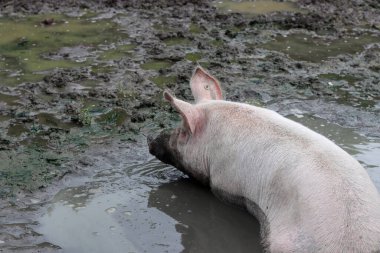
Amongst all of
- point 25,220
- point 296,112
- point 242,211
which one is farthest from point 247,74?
point 25,220

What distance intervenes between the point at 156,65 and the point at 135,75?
52 cm

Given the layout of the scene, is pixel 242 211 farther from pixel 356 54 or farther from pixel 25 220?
pixel 356 54

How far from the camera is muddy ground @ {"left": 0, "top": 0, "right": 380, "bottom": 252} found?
600cm

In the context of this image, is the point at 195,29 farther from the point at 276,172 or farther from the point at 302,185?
the point at 302,185

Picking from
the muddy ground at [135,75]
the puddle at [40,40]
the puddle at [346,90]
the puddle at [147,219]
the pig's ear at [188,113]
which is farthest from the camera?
the puddle at [40,40]

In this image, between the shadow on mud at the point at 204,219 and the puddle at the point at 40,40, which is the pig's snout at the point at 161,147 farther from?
the puddle at the point at 40,40

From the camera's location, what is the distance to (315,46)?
9.63m

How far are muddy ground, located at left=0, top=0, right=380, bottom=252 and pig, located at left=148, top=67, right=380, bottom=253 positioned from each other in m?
0.64

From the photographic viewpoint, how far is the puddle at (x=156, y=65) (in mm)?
8578

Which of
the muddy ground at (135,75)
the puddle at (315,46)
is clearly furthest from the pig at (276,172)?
the puddle at (315,46)

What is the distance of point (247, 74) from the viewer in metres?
8.41

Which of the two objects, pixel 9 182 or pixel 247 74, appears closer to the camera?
pixel 9 182

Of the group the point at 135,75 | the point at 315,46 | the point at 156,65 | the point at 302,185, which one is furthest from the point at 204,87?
the point at 315,46

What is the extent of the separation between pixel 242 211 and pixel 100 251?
1.13m
